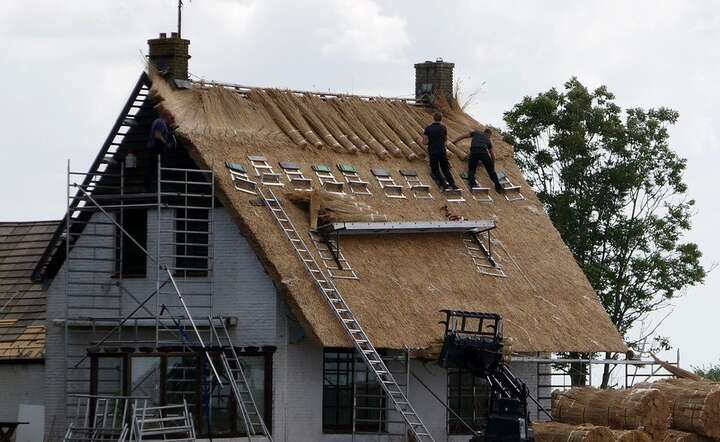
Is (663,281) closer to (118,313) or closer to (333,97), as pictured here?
(333,97)

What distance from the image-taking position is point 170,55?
46.0 meters

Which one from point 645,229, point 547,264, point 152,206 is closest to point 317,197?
point 152,206

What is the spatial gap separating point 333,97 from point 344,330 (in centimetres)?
972

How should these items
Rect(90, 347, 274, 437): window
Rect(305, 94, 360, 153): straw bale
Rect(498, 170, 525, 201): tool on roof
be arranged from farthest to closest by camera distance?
Rect(498, 170, 525, 201): tool on roof < Rect(305, 94, 360, 153): straw bale < Rect(90, 347, 274, 437): window

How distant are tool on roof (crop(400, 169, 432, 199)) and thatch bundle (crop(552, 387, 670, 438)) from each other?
Result: 6914mm

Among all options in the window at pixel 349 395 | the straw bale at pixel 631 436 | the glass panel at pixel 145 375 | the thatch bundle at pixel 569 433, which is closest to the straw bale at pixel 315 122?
the window at pixel 349 395

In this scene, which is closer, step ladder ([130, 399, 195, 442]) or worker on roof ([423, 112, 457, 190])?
step ladder ([130, 399, 195, 442])

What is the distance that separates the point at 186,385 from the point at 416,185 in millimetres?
8707

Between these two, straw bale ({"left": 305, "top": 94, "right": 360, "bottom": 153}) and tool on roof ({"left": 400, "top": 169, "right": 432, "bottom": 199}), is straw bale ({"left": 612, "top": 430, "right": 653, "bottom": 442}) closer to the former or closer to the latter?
tool on roof ({"left": 400, "top": 169, "right": 432, "bottom": 199})

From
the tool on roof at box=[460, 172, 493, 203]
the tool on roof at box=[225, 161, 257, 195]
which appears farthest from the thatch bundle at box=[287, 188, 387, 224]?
the tool on roof at box=[460, 172, 493, 203]

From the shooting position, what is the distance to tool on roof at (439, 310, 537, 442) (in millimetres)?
40688

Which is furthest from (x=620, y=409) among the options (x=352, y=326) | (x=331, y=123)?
(x=331, y=123)

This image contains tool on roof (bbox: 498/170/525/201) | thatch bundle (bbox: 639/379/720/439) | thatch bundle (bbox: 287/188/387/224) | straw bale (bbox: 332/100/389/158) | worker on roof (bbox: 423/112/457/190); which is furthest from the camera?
tool on roof (bbox: 498/170/525/201)

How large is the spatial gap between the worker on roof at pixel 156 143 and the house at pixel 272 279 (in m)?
0.16
